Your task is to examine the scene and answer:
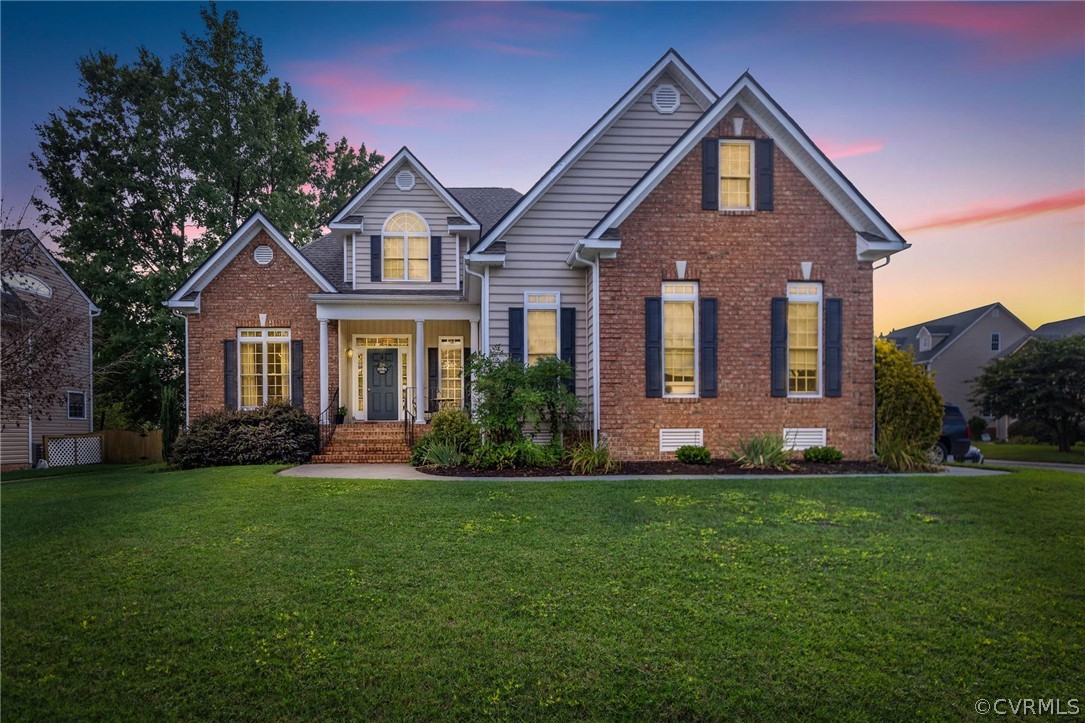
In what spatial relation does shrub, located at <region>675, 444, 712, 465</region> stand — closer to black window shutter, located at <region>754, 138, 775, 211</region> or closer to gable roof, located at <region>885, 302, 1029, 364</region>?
black window shutter, located at <region>754, 138, 775, 211</region>

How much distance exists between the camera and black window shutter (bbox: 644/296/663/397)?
40.6 ft

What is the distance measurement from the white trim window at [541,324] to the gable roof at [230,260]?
6449 millimetres

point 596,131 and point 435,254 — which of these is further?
point 435,254

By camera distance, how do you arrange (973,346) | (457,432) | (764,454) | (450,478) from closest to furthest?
(450,478)
(764,454)
(457,432)
(973,346)

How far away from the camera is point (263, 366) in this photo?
55.6 ft

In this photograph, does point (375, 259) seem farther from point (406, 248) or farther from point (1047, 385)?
point (1047, 385)

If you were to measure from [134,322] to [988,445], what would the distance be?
129 ft

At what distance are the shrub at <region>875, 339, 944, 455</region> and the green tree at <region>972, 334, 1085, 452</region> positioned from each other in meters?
16.8

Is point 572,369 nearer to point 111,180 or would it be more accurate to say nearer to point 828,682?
point 828,682

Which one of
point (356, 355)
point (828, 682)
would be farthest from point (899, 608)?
point (356, 355)

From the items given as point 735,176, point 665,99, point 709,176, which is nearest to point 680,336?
point 709,176

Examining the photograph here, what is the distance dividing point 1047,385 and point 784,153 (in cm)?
2036

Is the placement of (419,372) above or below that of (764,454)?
above

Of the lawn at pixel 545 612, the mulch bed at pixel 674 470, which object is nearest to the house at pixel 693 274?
the mulch bed at pixel 674 470
